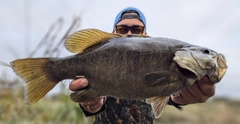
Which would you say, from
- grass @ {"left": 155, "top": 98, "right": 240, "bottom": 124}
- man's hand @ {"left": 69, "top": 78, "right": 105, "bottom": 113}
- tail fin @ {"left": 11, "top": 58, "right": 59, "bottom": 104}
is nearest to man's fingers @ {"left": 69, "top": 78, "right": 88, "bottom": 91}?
man's hand @ {"left": 69, "top": 78, "right": 105, "bottom": 113}

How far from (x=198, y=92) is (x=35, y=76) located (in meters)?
1.18

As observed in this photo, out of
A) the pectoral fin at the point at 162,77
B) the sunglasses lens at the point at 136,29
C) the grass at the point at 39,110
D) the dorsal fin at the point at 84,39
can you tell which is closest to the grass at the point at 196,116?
the grass at the point at 39,110

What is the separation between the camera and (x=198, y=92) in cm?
254

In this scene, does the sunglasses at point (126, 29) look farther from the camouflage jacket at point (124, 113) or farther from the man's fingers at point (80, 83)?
the man's fingers at point (80, 83)

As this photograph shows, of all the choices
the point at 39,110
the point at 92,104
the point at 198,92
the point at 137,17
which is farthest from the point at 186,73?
the point at 39,110

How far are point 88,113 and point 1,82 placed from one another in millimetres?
2179

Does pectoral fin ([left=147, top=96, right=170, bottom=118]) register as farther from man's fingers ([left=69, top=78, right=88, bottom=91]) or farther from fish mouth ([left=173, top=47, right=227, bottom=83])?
man's fingers ([left=69, top=78, right=88, bottom=91])

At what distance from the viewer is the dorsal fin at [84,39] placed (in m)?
2.39

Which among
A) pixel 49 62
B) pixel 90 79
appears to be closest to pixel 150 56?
pixel 90 79

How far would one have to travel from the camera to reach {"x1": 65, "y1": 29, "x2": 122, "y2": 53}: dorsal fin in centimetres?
239

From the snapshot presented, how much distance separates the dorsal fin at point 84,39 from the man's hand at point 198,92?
0.66m

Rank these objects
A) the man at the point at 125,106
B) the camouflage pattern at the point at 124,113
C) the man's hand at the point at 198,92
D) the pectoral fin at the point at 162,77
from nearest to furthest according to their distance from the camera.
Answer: the pectoral fin at the point at 162,77 < the man's hand at the point at 198,92 < the man at the point at 125,106 < the camouflage pattern at the point at 124,113

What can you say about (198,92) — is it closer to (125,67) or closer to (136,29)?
(125,67)

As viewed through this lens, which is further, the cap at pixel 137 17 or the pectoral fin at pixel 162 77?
the cap at pixel 137 17
